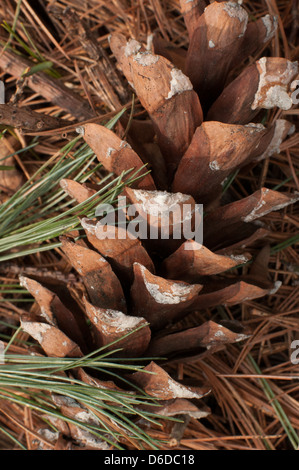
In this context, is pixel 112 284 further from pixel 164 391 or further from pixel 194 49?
pixel 194 49

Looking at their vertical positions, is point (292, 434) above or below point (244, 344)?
below

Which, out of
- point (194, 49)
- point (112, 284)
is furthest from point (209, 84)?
point (112, 284)

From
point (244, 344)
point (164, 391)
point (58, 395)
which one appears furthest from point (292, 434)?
point (58, 395)

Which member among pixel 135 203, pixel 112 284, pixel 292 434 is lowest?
pixel 292 434

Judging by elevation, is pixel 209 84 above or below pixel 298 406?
above
